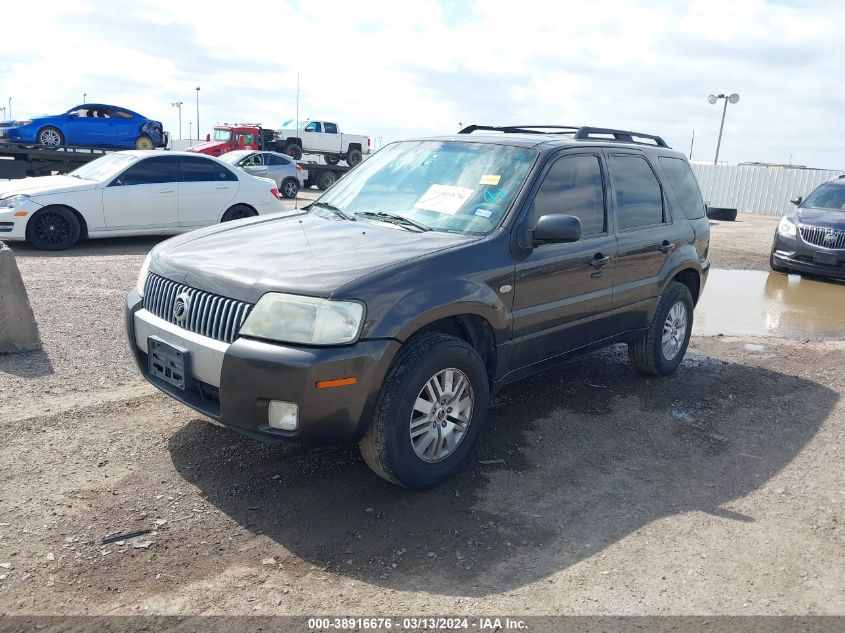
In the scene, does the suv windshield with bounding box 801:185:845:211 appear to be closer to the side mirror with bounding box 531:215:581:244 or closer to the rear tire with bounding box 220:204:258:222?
the rear tire with bounding box 220:204:258:222

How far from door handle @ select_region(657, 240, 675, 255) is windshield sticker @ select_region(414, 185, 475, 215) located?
6.27 ft

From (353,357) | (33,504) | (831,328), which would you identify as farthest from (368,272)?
(831,328)

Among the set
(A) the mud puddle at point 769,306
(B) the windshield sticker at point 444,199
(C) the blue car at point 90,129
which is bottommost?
(A) the mud puddle at point 769,306

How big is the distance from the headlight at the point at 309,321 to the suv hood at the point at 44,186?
27.9ft

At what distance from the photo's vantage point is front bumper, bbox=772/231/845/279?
11672 millimetres

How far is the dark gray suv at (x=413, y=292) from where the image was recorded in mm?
3461

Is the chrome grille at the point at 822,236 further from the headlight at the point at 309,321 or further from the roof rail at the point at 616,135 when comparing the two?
the headlight at the point at 309,321

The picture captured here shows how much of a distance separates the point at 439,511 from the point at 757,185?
29.0 metres

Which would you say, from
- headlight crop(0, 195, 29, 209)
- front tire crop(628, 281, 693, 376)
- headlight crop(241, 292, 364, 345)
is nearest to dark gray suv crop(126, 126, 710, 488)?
headlight crop(241, 292, 364, 345)

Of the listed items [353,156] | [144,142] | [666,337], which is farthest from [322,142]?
[666,337]

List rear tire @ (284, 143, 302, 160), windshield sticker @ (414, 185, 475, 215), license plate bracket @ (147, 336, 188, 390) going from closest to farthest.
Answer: license plate bracket @ (147, 336, 188, 390), windshield sticker @ (414, 185, 475, 215), rear tire @ (284, 143, 302, 160)

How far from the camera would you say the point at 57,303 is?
24.5ft

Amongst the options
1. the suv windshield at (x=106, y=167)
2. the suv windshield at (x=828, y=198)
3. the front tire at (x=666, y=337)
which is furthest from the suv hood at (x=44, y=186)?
the suv windshield at (x=828, y=198)

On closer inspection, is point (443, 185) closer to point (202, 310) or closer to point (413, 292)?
point (413, 292)
